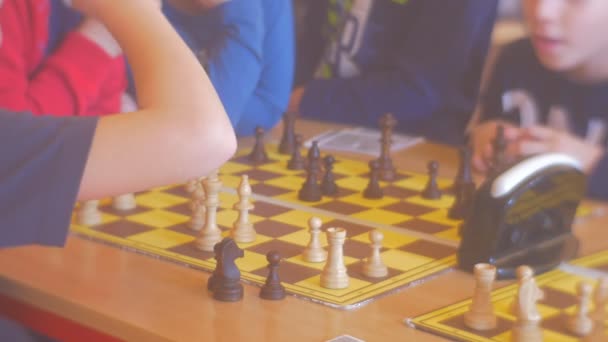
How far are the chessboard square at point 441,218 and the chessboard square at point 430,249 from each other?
9 cm

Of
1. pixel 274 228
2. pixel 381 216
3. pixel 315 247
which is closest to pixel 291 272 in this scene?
pixel 315 247

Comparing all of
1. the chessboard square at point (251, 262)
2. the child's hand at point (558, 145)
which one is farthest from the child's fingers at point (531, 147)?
the chessboard square at point (251, 262)

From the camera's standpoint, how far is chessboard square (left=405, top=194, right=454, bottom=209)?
1.30 meters

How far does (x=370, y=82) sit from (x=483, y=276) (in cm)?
117

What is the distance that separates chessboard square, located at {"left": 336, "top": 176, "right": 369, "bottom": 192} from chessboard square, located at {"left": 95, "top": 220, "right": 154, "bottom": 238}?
0.34 m

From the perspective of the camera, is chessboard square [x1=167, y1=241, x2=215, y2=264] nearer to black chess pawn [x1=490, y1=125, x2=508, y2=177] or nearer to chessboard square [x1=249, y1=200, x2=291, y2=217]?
chessboard square [x1=249, y1=200, x2=291, y2=217]

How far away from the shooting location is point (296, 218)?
1.21m

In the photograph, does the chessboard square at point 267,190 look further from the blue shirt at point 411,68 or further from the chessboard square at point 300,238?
the blue shirt at point 411,68

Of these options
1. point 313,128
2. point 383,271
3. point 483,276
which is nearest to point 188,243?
point 383,271

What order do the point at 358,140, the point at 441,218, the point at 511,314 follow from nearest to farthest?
the point at 511,314
the point at 441,218
the point at 358,140

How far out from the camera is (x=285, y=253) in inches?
42.8

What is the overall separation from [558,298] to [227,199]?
20.3 inches

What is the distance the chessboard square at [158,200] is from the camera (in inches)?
50.1

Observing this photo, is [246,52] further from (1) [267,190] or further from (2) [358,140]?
(2) [358,140]
